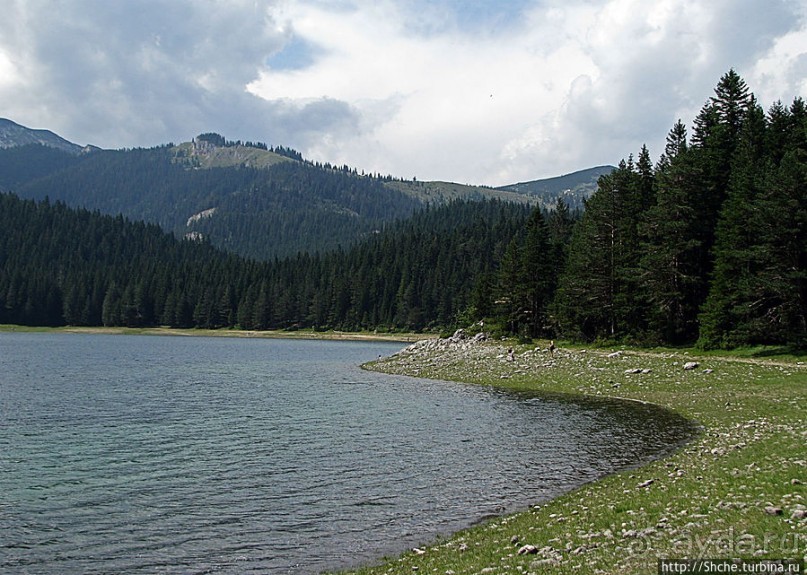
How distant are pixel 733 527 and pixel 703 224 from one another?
5257 cm

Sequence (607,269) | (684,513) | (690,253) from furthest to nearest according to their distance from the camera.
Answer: (607,269) < (690,253) < (684,513)

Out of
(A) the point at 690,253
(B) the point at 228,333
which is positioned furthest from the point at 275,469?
(B) the point at 228,333

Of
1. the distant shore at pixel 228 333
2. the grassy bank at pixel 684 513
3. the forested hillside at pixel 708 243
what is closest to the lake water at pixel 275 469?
the grassy bank at pixel 684 513

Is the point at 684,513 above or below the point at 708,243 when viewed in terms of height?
below

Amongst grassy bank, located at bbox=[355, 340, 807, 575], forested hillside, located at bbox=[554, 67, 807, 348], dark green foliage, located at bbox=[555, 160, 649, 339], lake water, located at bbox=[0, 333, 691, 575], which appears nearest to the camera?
grassy bank, located at bbox=[355, 340, 807, 575]

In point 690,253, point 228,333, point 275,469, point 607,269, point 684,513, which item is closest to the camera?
point 684,513

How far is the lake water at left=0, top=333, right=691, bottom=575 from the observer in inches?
640

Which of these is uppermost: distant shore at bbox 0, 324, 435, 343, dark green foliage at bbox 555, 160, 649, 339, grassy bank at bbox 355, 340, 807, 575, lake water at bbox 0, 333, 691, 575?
dark green foliage at bbox 555, 160, 649, 339

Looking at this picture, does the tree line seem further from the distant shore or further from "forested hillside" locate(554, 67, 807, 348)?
the distant shore

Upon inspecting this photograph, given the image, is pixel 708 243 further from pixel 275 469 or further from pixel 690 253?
pixel 275 469

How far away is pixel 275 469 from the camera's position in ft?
79.2

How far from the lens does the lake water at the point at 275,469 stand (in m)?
16.2

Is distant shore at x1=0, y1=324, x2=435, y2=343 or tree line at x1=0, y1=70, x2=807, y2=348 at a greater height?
tree line at x1=0, y1=70, x2=807, y2=348

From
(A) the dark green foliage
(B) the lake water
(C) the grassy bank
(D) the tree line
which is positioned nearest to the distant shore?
(D) the tree line
